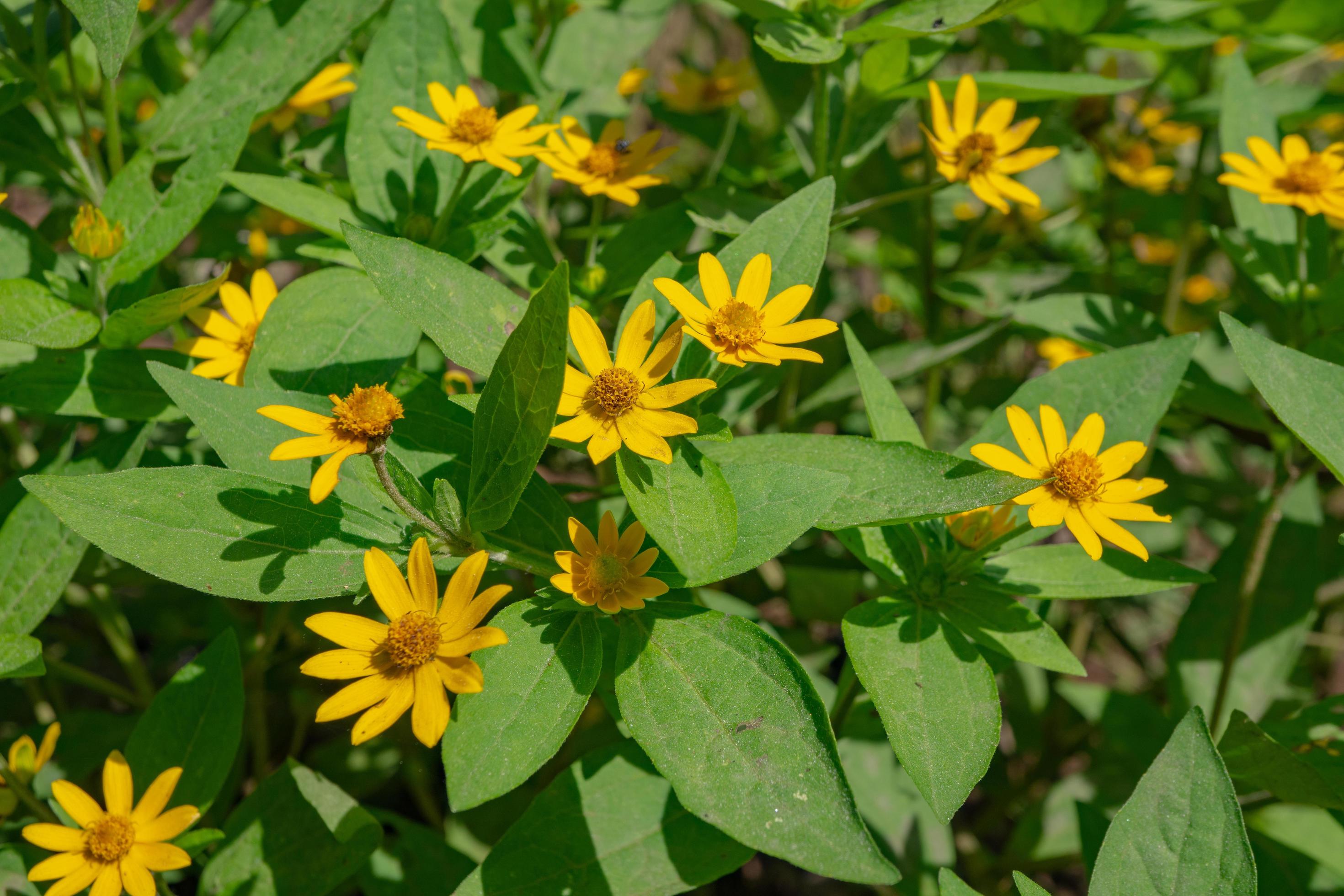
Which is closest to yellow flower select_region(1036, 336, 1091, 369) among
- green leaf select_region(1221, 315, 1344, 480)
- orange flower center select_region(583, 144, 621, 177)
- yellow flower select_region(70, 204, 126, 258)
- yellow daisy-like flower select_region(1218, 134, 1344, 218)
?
yellow daisy-like flower select_region(1218, 134, 1344, 218)

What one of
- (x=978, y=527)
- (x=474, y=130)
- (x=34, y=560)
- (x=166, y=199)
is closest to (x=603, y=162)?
(x=474, y=130)

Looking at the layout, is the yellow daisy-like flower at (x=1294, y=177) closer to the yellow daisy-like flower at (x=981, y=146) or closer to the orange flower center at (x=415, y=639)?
the yellow daisy-like flower at (x=981, y=146)

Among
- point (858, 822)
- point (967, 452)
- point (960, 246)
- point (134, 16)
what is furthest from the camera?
point (960, 246)

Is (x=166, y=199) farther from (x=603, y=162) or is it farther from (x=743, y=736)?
(x=743, y=736)

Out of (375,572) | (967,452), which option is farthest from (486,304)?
(967,452)

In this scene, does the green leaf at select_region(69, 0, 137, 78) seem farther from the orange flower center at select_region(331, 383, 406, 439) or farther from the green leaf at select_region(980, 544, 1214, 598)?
the green leaf at select_region(980, 544, 1214, 598)

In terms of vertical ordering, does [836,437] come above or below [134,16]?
below

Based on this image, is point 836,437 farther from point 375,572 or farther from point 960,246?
point 960,246

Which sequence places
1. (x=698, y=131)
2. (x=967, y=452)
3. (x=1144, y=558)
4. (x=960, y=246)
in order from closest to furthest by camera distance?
(x=1144, y=558) < (x=967, y=452) < (x=698, y=131) < (x=960, y=246)
